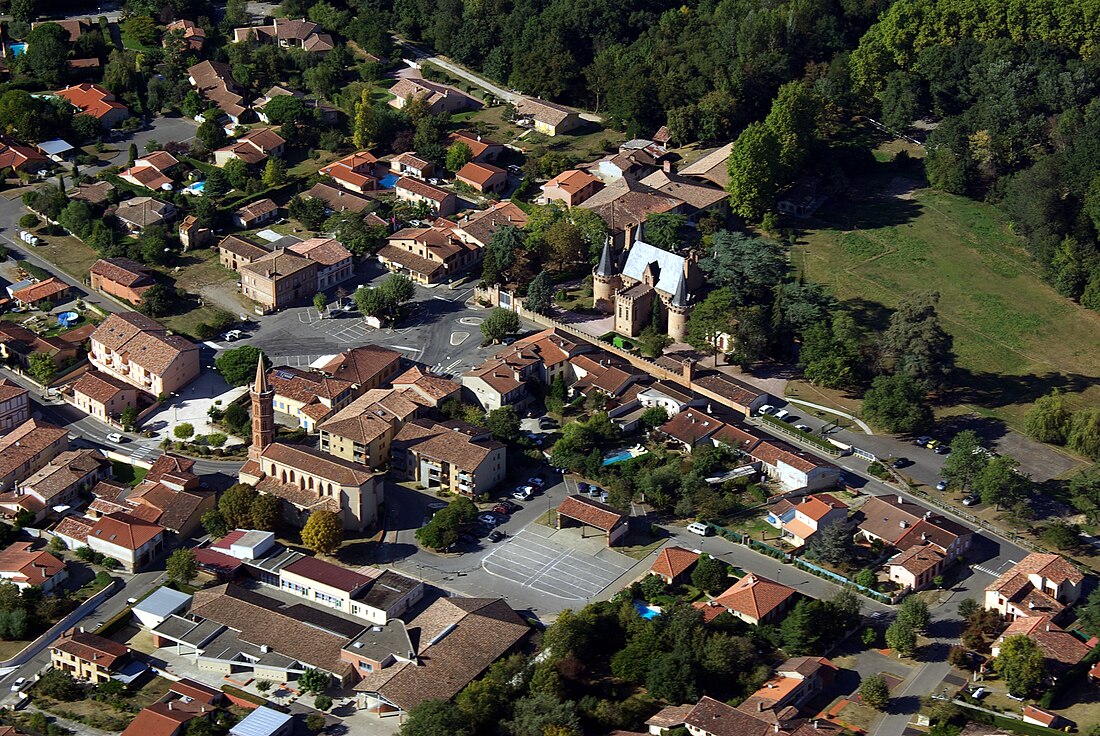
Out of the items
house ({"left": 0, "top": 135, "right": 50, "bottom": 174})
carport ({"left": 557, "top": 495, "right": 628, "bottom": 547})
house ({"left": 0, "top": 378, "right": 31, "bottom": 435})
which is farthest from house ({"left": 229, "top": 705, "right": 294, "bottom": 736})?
house ({"left": 0, "top": 135, "right": 50, "bottom": 174})

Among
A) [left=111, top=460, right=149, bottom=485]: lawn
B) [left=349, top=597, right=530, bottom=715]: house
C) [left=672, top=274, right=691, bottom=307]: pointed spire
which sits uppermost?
[left=672, top=274, right=691, bottom=307]: pointed spire

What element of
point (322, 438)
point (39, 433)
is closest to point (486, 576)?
point (322, 438)

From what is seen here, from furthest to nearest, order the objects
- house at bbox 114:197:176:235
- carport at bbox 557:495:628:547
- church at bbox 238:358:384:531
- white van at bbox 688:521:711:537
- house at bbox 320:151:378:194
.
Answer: house at bbox 320:151:378:194 → house at bbox 114:197:176:235 → white van at bbox 688:521:711:537 → church at bbox 238:358:384:531 → carport at bbox 557:495:628:547

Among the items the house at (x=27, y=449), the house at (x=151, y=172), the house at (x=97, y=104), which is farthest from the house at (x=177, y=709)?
the house at (x=97, y=104)

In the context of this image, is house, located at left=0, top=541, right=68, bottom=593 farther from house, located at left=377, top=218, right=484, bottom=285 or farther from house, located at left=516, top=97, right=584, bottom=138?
house, located at left=516, top=97, right=584, bottom=138

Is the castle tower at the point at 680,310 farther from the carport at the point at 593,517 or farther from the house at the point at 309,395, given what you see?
the house at the point at 309,395

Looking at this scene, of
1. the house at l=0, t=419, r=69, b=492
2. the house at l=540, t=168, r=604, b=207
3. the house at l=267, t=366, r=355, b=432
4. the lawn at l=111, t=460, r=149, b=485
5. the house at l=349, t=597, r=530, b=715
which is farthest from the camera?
the house at l=540, t=168, r=604, b=207

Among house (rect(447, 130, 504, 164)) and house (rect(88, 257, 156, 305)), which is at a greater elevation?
house (rect(447, 130, 504, 164))
